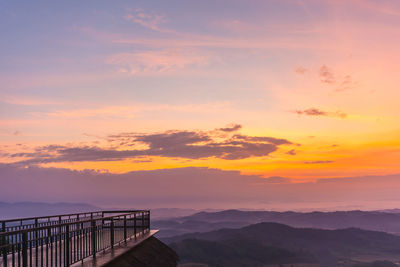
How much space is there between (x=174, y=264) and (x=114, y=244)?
8.19m

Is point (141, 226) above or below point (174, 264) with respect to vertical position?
above

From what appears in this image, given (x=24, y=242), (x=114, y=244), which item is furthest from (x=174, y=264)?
(x=24, y=242)

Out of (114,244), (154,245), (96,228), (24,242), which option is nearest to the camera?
(24,242)

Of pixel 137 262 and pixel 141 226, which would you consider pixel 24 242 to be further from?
pixel 141 226

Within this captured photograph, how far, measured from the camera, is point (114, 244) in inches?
771

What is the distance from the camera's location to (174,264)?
26797 millimetres

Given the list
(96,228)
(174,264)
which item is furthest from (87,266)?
(174,264)

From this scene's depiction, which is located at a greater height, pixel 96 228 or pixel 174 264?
pixel 96 228

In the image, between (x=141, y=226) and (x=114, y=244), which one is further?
(x=141, y=226)

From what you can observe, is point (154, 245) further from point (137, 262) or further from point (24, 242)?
point (24, 242)

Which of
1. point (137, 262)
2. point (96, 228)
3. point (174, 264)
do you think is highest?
point (96, 228)

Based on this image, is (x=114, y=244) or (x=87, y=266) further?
(x=114, y=244)

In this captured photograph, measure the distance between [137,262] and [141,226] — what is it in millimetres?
9326

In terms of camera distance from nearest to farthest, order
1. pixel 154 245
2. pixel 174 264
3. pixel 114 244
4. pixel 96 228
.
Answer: pixel 96 228 < pixel 114 244 < pixel 154 245 < pixel 174 264
